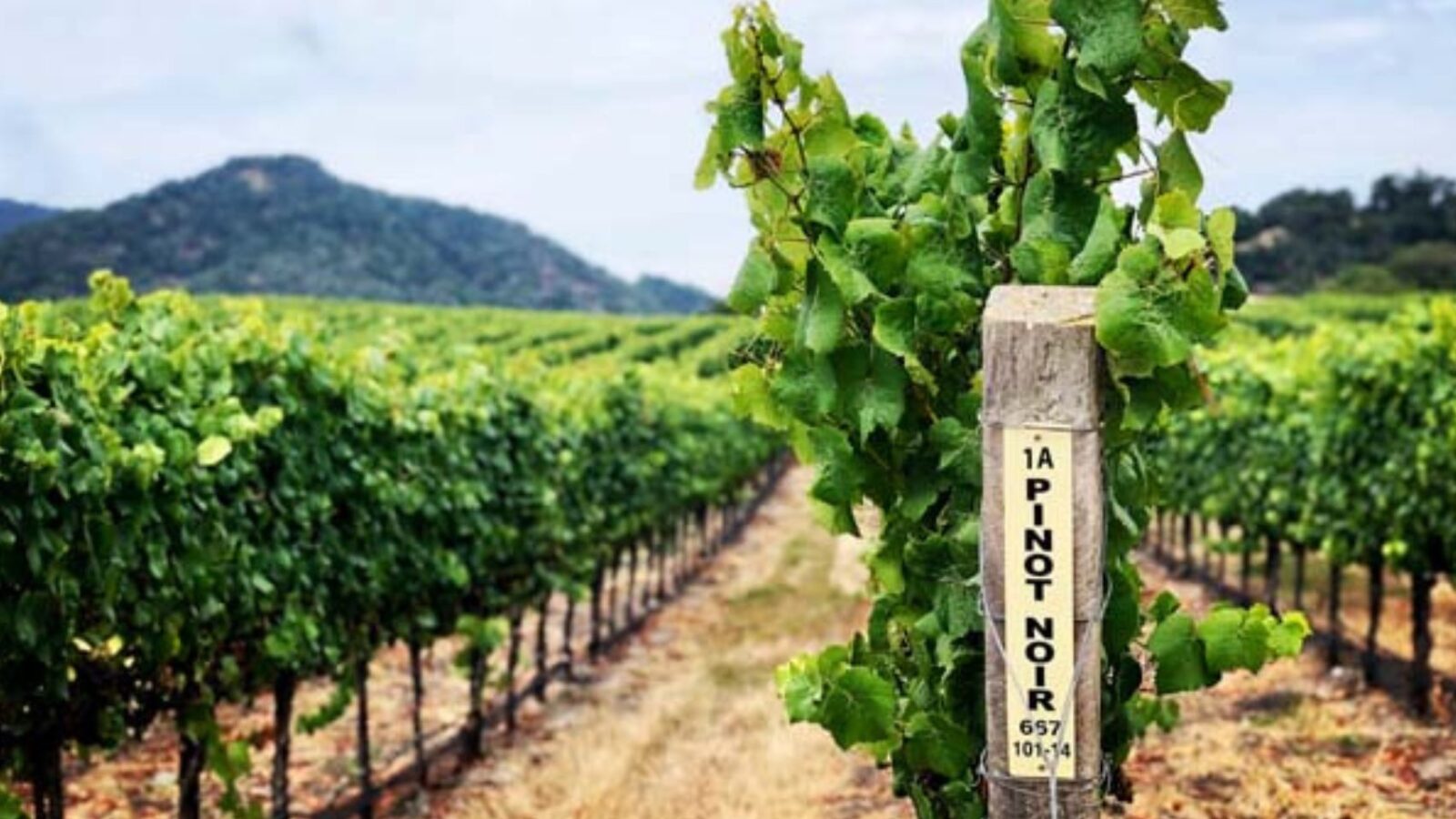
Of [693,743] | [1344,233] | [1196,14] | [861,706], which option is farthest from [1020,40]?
[1344,233]

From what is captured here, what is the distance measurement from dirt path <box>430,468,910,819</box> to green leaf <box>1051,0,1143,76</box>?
437cm

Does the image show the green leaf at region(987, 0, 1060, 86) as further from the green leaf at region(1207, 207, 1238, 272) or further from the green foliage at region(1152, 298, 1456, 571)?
the green foliage at region(1152, 298, 1456, 571)

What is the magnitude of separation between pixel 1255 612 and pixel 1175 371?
625mm

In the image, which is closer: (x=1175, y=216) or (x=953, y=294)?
(x=1175, y=216)

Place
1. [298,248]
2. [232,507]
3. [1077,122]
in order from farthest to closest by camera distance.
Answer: [298,248], [232,507], [1077,122]

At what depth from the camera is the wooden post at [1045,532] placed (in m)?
2.87

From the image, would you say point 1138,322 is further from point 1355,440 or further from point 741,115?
point 1355,440

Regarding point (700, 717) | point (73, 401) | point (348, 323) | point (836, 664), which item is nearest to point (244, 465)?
point (73, 401)

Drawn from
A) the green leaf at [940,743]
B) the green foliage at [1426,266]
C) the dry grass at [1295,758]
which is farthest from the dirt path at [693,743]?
the green foliage at [1426,266]

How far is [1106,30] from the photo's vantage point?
304cm

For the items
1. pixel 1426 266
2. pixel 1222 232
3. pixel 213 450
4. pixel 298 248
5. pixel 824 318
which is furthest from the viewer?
pixel 298 248

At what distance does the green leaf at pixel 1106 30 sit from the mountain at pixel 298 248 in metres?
107

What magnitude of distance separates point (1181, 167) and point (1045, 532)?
0.90 m

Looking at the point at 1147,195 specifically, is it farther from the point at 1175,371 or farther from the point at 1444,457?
the point at 1444,457
